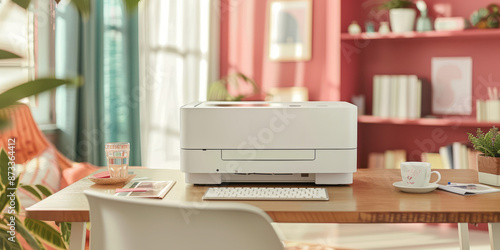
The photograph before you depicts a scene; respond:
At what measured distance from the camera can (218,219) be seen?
0.91m

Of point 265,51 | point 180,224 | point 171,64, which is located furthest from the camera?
point 265,51

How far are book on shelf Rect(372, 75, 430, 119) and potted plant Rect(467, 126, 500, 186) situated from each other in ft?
7.12

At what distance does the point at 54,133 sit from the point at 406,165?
2.47m

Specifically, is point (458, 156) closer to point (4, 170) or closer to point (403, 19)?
point (403, 19)

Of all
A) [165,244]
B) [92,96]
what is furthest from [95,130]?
[165,244]

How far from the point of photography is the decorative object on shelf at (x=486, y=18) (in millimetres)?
3607

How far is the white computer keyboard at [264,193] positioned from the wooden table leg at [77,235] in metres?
0.32

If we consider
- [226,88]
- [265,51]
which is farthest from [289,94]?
[226,88]

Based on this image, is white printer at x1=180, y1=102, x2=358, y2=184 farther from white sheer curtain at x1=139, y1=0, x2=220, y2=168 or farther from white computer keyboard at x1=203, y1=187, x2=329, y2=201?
white sheer curtain at x1=139, y1=0, x2=220, y2=168

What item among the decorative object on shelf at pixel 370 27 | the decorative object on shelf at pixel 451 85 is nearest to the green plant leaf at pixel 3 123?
the decorative object on shelf at pixel 370 27

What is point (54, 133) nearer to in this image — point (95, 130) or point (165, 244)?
point (95, 130)

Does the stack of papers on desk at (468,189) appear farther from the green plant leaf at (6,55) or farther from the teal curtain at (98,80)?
the teal curtain at (98,80)

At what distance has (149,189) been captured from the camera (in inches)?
63.6

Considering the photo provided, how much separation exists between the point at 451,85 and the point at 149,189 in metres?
2.89
